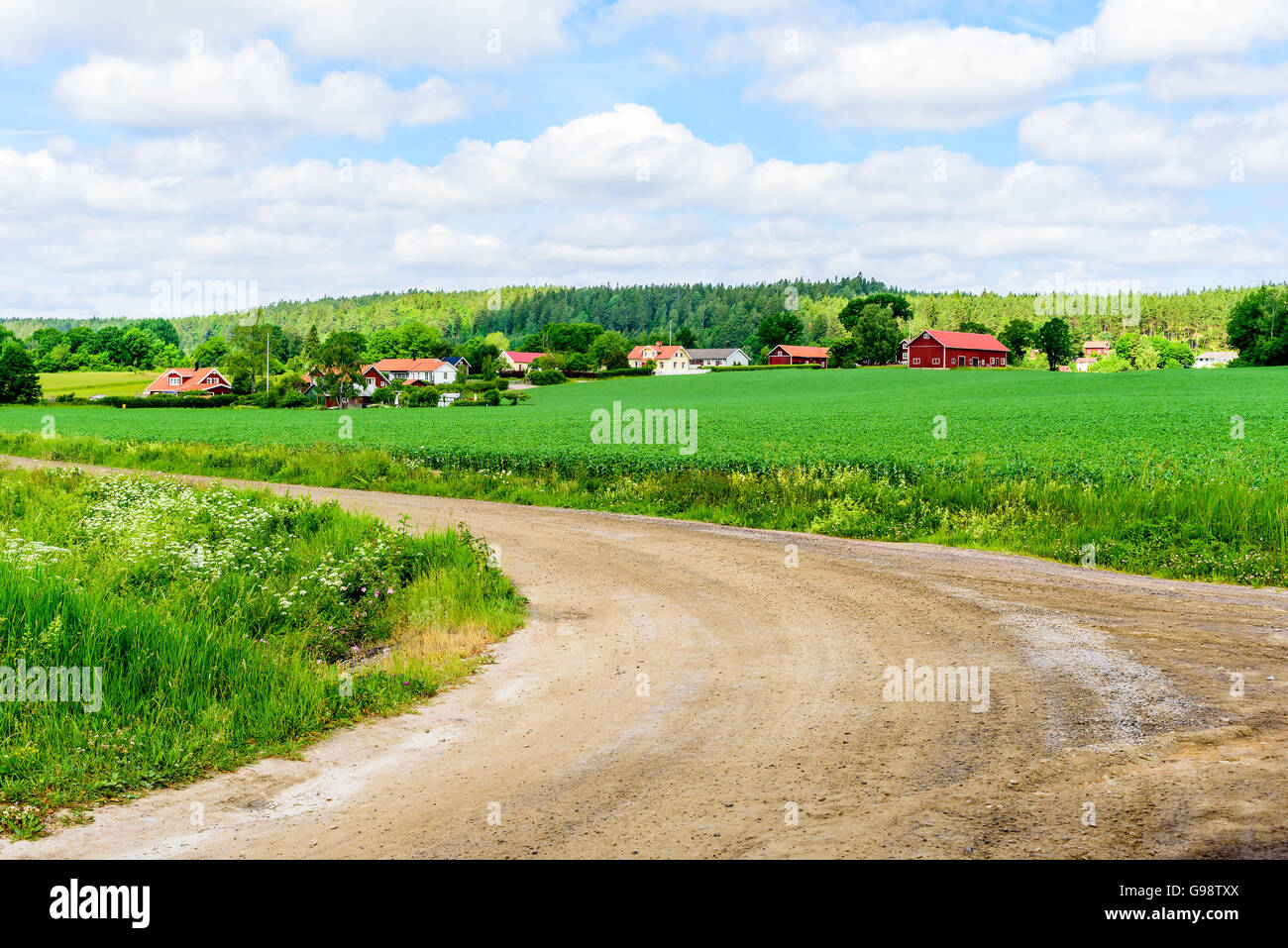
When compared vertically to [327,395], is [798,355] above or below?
above

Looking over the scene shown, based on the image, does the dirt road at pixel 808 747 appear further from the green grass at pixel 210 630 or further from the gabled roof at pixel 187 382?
the gabled roof at pixel 187 382

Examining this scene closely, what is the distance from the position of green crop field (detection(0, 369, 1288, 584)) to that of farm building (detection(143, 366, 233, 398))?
6611 cm

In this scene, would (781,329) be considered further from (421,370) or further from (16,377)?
(16,377)

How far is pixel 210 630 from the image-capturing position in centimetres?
1005

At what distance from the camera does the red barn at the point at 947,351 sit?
128 meters

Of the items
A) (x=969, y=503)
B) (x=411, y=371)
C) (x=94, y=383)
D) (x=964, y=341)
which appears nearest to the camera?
(x=969, y=503)

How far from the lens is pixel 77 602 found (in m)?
9.57

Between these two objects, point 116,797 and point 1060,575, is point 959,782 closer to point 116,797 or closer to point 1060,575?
point 116,797

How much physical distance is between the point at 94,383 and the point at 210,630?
150 metres

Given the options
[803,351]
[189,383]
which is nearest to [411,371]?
[189,383]

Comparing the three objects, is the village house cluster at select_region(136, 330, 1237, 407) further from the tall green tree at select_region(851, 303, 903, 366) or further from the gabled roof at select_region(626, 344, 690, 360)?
the tall green tree at select_region(851, 303, 903, 366)

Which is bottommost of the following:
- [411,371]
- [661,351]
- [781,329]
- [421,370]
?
[411,371]
